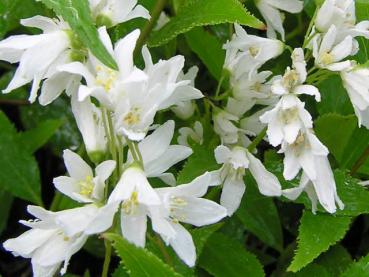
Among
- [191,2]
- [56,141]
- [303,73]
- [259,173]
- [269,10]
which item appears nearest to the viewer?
[303,73]

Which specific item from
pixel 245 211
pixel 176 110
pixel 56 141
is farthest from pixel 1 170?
pixel 245 211

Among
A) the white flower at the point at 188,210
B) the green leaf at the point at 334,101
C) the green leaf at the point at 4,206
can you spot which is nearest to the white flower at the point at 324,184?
the white flower at the point at 188,210

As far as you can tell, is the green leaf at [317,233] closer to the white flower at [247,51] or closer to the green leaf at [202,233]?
the green leaf at [202,233]

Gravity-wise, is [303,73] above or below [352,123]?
above

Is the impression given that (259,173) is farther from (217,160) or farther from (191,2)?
(191,2)

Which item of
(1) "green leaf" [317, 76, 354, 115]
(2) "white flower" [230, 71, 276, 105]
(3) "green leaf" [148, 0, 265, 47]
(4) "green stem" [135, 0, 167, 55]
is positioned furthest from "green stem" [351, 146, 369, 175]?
(4) "green stem" [135, 0, 167, 55]

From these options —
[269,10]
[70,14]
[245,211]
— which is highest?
[70,14]
